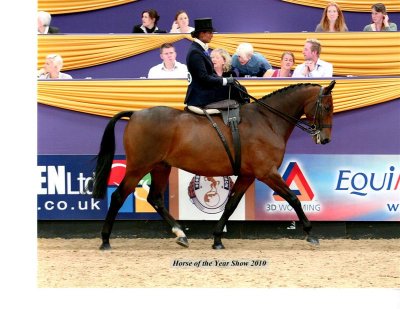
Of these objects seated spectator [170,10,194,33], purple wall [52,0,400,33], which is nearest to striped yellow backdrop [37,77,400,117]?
seated spectator [170,10,194,33]

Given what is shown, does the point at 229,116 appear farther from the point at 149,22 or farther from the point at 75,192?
the point at 149,22

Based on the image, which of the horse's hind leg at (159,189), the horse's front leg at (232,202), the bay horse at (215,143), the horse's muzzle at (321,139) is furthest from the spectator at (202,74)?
the horse's muzzle at (321,139)

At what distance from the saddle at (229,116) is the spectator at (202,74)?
2.6 inches

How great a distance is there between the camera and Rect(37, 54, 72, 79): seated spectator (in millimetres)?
10688

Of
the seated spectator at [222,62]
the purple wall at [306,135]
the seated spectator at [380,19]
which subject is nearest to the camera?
the seated spectator at [222,62]

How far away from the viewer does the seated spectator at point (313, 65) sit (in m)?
10.5

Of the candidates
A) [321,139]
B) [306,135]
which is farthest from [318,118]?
[306,135]

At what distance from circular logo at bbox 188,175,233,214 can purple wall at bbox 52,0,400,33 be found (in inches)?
115

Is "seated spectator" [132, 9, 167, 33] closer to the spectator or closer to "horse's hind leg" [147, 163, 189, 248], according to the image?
the spectator

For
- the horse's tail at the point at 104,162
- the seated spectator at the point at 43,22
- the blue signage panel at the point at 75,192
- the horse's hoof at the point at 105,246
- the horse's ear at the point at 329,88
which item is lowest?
the horse's hoof at the point at 105,246

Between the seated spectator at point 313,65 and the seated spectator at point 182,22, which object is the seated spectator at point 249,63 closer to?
the seated spectator at point 313,65

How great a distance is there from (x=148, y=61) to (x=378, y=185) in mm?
3097

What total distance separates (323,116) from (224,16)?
3495mm

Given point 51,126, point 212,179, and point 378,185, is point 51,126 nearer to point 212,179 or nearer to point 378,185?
point 212,179
